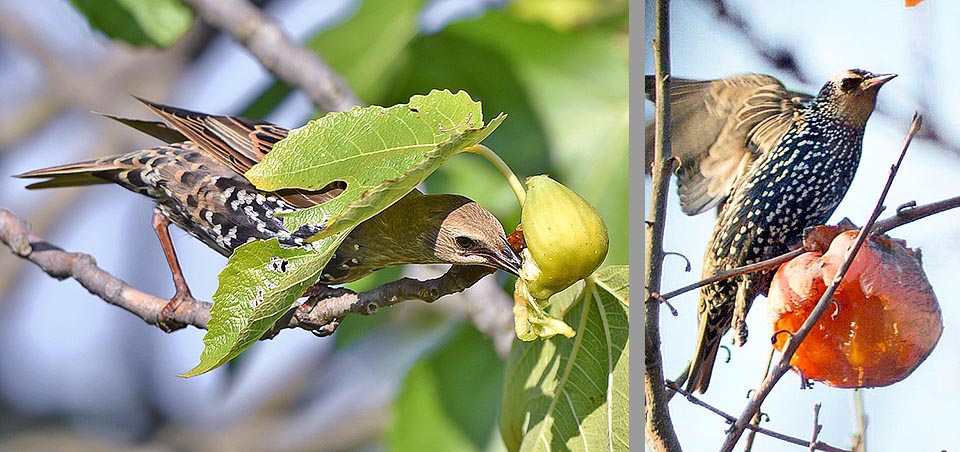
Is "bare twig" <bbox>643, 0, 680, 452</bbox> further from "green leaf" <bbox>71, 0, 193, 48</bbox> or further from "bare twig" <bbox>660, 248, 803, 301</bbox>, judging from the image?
"green leaf" <bbox>71, 0, 193, 48</bbox>

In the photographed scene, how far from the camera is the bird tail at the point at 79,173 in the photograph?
922mm

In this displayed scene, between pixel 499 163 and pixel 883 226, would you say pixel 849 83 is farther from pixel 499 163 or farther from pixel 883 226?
pixel 499 163

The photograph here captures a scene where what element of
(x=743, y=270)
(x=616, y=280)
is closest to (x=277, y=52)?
(x=616, y=280)

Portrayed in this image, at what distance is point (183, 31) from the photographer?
106 centimetres

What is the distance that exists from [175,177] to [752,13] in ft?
2.11

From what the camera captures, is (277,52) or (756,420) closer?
(756,420)

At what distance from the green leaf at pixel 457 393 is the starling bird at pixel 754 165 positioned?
267 millimetres

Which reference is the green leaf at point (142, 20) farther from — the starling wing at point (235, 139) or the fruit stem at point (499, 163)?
the fruit stem at point (499, 163)

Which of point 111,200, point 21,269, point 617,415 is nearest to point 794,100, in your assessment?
point 617,415

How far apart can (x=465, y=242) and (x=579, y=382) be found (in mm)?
267

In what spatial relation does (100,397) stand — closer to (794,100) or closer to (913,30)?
(794,100)

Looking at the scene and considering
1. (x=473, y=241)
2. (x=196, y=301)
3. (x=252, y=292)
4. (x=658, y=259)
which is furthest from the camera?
(x=658, y=259)

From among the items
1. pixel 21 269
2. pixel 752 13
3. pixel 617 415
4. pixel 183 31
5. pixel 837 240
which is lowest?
pixel 617 415

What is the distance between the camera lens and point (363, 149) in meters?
0.70
